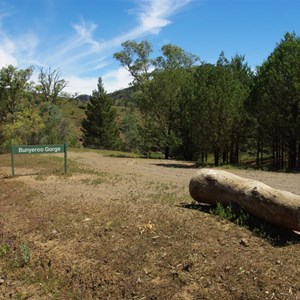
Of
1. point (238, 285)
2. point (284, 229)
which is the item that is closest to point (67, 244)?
point (238, 285)

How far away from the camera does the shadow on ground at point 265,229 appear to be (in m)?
6.08

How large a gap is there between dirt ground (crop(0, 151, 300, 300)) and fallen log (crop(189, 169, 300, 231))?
0.32 m

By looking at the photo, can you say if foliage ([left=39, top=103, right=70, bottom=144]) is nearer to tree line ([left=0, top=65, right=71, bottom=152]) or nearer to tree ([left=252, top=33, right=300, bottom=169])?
tree line ([left=0, top=65, right=71, bottom=152])

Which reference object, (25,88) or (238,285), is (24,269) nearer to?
(238,285)

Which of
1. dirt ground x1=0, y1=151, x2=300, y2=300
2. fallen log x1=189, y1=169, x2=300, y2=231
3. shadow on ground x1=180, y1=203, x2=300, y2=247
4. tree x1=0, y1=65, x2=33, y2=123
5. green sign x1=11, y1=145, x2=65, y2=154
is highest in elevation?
tree x1=0, y1=65, x2=33, y2=123

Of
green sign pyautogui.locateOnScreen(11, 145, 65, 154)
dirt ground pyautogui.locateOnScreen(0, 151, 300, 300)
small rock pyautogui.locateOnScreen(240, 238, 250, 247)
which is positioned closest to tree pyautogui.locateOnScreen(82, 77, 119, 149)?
green sign pyautogui.locateOnScreen(11, 145, 65, 154)

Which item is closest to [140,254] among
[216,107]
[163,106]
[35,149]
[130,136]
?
[35,149]

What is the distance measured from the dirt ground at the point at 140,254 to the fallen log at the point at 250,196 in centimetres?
32

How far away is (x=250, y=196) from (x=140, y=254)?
91.1 inches

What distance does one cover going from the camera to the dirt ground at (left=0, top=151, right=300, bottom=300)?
5344mm

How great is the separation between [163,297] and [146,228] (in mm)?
1837

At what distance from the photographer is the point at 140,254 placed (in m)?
6.30

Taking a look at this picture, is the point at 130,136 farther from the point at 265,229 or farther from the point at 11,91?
the point at 265,229

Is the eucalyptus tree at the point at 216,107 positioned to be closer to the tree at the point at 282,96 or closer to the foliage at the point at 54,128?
the tree at the point at 282,96
